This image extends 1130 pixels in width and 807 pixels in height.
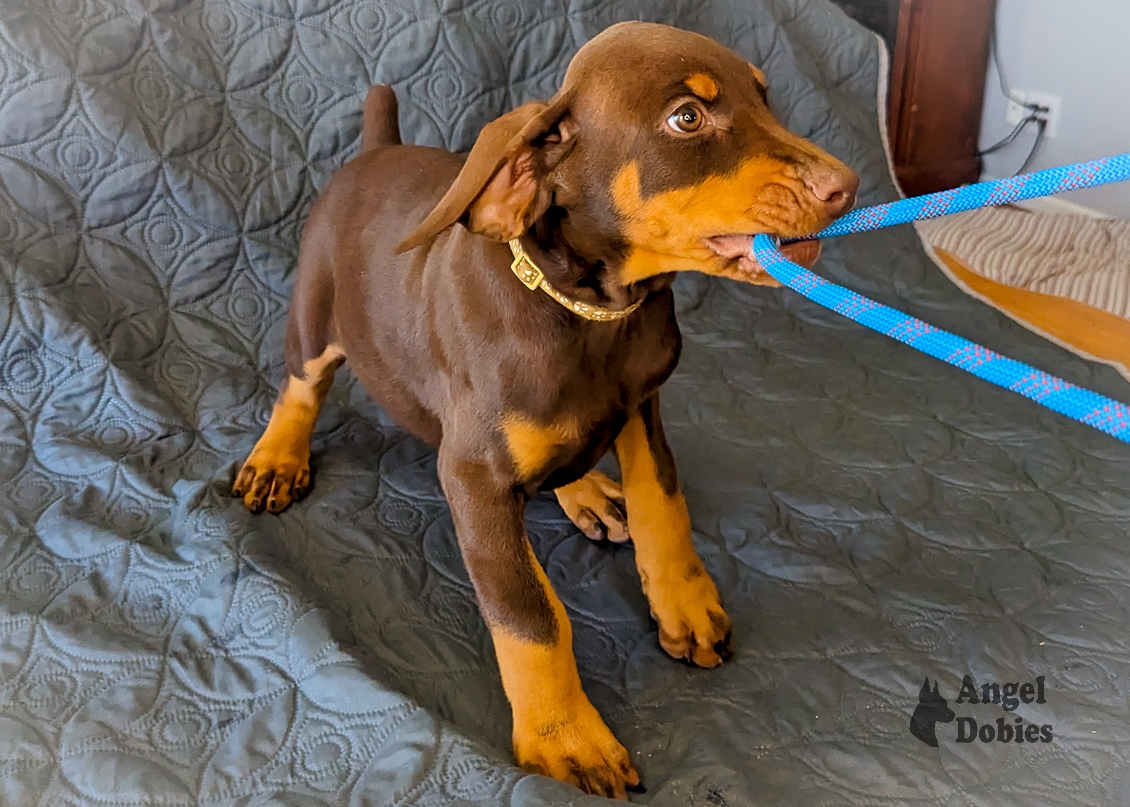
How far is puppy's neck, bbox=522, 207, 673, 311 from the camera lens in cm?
126

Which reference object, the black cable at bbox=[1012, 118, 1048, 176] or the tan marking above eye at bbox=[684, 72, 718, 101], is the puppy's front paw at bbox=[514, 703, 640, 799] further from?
the black cable at bbox=[1012, 118, 1048, 176]

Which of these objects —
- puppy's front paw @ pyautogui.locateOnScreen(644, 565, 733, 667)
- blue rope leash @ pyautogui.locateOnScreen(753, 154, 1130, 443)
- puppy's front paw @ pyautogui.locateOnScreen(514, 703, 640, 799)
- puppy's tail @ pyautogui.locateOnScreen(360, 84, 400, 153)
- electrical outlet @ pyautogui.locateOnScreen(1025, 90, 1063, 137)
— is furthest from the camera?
electrical outlet @ pyautogui.locateOnScreen(1025, 90, 1063, 137)

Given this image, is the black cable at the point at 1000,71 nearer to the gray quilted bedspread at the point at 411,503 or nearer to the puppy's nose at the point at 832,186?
the gray quilted bedspread at the point at 411,503

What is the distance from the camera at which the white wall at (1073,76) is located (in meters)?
2.93

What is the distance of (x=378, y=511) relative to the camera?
194cm

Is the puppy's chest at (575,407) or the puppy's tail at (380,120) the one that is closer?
the puppy's chest at (575,407)

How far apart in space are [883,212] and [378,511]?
1.21 m

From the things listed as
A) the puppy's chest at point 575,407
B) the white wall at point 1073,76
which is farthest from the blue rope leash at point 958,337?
the white wall at point 1073,76

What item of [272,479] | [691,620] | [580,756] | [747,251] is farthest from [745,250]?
[272,479]

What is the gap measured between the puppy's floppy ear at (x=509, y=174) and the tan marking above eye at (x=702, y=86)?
0.54ft

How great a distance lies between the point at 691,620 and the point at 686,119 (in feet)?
2.72

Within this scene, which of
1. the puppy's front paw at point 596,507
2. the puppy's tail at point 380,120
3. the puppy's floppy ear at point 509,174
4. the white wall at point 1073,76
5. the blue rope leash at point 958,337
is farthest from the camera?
the white wall at point 1073,76

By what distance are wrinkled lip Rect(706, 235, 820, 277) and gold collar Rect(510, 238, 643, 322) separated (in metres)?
0.18

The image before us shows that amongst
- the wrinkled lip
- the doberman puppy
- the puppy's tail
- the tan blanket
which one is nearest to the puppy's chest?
the doberman puppy
